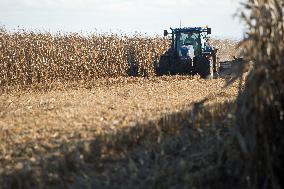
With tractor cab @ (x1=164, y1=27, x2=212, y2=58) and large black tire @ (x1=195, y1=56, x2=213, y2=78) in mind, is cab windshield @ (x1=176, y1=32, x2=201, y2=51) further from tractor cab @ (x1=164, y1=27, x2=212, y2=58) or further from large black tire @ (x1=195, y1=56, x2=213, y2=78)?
large black tire @ (x1=195, y1=56, x2=213, y2=78)

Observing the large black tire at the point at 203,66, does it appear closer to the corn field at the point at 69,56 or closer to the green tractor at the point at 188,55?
the green tractor at the point at 188,55

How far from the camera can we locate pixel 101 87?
485 inches

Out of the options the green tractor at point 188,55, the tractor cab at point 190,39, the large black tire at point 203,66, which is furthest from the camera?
the tractor cab at point 190,39

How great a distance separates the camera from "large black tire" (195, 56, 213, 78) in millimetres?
14359

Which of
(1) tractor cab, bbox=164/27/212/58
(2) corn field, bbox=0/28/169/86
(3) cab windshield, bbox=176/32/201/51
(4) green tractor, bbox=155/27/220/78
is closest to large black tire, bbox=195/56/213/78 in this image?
(4) green tractor, bbox=155/27/220/78

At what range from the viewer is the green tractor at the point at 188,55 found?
47.6ft

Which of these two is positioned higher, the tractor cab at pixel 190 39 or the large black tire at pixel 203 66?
the tractor cab at pixel 190 39

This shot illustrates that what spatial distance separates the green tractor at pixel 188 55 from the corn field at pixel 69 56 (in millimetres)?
1669

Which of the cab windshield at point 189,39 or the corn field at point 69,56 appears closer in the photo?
the corn field at point 69,56

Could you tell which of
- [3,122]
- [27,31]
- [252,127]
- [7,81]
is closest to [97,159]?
[252,127]

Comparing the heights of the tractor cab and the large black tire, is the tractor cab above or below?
above

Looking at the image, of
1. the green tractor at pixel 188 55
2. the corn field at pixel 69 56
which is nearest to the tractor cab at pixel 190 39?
the green tractor at pixel 188 55

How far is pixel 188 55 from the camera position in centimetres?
1465

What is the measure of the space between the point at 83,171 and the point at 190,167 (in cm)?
119
